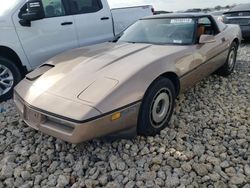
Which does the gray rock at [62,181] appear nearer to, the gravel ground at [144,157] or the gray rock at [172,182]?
the gravel ground at [144,157]

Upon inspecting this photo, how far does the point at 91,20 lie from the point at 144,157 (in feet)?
11.6

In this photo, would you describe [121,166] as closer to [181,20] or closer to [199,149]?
[199,149]

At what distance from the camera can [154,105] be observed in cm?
338

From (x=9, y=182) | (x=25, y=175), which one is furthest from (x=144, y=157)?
(x=9, y=182)

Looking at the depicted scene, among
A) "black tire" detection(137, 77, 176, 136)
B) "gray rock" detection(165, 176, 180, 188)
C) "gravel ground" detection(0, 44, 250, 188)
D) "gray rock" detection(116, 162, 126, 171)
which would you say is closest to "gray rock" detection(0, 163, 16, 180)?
"gravel ground" detection(0, 44, 250, 188)

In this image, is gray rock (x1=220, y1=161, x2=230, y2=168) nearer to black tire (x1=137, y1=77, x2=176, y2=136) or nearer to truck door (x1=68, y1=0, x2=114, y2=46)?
black tire (x1=137, y1=77, x2=176, y2=136)

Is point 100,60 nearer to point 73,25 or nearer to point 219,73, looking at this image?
point 73,25

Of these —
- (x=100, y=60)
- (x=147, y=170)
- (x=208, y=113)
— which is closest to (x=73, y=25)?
(x=100, y=60)

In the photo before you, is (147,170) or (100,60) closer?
(147,170)

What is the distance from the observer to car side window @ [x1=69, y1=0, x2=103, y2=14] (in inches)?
222

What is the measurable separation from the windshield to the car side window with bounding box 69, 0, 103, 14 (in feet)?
4.34

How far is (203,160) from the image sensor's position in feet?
10.0

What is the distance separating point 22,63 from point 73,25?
1.21m

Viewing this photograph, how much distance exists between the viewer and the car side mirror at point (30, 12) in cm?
486
